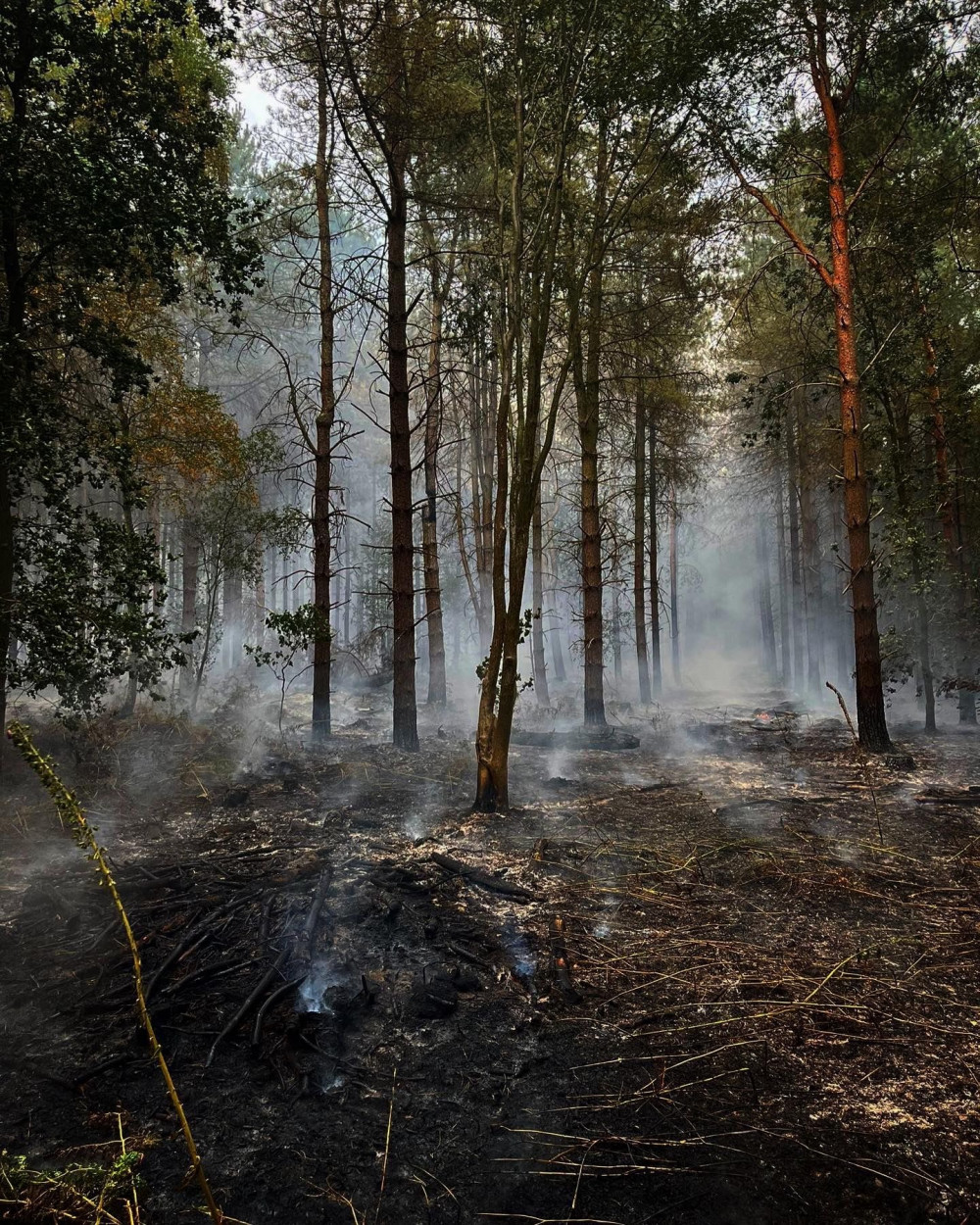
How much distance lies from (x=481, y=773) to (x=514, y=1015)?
394cm

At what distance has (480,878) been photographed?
214 inches

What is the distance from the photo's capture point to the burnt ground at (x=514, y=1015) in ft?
7.93

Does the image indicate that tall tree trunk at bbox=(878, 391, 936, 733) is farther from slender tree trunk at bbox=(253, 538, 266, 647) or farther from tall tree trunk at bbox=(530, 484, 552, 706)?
slender tree trunk at bbox=(253, 538, 266, 647)

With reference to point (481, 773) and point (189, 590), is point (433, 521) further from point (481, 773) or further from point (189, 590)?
point (481, 773)

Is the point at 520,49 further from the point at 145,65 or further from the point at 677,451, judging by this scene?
the point at 677,451

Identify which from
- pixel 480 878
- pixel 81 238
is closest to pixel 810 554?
pixel 480 878

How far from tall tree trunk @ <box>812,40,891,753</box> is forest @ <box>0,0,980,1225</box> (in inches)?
2.8

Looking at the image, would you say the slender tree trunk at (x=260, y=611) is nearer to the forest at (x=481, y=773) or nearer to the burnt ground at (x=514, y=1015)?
the forest at (x=481, y=773)

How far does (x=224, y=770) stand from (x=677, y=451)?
600 inches

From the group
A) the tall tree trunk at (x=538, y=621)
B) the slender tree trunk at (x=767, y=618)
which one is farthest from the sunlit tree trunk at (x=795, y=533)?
the tall tree trunk at (x=538, y=621)

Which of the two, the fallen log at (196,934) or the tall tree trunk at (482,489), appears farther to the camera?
the tall tree trunk at (482,489)

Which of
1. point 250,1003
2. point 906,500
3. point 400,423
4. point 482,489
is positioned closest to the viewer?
point 250,1003

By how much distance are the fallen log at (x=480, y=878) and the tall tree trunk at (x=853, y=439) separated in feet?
25.3

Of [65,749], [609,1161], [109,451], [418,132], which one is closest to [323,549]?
[65,749]
